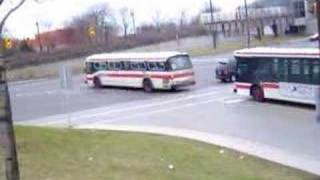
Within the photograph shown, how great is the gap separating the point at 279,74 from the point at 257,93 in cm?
201

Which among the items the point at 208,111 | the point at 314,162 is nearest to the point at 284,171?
the point at 314,162

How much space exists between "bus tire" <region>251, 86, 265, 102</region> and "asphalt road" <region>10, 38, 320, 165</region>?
1.42 feet

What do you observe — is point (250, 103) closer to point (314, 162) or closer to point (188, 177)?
point (314, 162)

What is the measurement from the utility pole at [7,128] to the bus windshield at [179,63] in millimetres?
34064

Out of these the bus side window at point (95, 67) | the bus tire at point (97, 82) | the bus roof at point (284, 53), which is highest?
the bus roof at point (284, 53)

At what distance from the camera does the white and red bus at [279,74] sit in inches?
1247

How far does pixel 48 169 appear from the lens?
14.4 meters

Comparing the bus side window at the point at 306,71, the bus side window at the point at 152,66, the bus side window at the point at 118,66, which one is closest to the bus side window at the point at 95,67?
the bus side window at the point at 118,66

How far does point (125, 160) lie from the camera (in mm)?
16094

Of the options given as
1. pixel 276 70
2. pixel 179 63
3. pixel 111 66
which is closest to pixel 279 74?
pixel 276 70

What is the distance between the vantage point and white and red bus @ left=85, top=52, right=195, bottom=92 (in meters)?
43.0

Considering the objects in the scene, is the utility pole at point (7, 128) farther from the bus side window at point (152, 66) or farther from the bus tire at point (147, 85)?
the bus tire at point (147, 85)

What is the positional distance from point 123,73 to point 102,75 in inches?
107

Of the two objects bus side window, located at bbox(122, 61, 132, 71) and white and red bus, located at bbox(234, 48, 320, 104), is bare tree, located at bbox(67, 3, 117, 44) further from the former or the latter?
white and red bus, located at bbox(234, 48, 320, 104)
